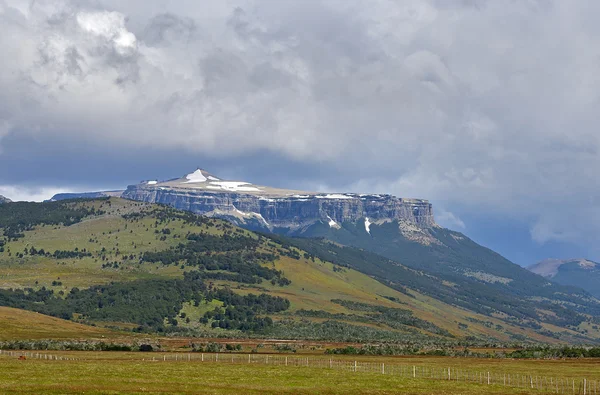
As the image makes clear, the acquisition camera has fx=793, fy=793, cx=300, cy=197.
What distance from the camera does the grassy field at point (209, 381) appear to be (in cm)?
8394

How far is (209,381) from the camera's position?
317ft

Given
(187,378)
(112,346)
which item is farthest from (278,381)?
(112,346)

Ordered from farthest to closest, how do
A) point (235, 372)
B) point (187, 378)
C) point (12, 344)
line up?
1. point (12, 344)
2. point (235, 372)
3. point (187, 378)

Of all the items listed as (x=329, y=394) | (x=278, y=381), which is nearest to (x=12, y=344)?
(x=278, y=381)

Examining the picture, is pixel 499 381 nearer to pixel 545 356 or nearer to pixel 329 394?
pixel 329 394

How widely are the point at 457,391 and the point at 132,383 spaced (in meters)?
38.2

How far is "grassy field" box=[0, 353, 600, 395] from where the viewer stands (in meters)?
83.9

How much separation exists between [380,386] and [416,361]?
6344 cm

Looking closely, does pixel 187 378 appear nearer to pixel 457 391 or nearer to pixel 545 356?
pixel 457 391

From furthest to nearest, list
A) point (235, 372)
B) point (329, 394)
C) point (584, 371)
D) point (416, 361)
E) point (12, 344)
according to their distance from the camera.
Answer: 1. point (12, 344)
2. point (416, 361)
3. point (584, 371)
4. point (235, 372)
5. point (329, 394)

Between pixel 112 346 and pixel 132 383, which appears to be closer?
pixel 132 383

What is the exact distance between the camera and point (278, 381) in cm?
10106

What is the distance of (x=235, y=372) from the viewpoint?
374 feet

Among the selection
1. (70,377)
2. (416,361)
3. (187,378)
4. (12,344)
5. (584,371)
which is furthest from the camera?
(12,344)
